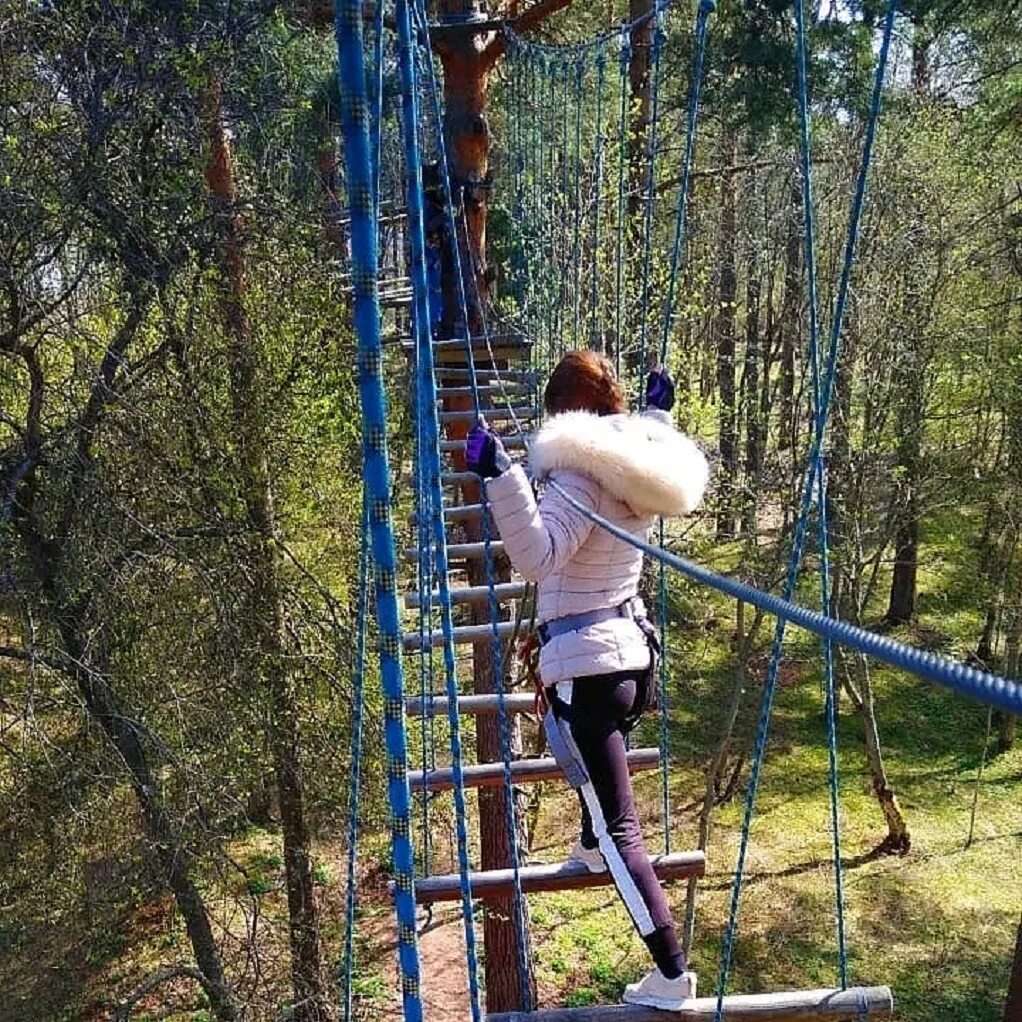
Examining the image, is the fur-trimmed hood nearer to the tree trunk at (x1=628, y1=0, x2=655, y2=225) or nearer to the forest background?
the forest background

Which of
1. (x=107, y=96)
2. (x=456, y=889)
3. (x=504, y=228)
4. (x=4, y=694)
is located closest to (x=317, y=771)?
(x=4, y=694)

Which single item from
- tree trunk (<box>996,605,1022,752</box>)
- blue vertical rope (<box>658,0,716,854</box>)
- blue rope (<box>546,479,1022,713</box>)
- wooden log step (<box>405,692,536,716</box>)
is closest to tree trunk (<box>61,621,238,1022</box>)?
wooden log step (<box>405,692,536,716</box>)

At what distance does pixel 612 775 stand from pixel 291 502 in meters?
4.27

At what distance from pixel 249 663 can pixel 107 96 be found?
2.42 m

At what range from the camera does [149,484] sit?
15.0ft

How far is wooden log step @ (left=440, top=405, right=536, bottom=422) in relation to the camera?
4.17 m

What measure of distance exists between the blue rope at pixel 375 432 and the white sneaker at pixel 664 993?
0.37 metres

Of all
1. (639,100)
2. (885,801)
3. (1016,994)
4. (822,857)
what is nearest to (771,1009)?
(1016,994)

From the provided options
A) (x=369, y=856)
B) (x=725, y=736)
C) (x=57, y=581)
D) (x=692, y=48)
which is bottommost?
(x=369, y=856)

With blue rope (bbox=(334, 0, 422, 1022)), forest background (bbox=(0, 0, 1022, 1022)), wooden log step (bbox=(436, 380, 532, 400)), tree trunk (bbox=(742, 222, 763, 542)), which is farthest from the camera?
tree trunk (bbox=(742, 222, 763, 542))

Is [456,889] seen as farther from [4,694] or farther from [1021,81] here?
[1021,81]

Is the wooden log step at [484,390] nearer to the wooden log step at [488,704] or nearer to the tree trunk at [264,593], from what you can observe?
the tree trunk at [264,593]

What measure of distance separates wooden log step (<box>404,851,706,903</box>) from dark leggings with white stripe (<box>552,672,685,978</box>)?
16 cm

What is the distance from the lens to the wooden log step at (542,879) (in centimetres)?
173
